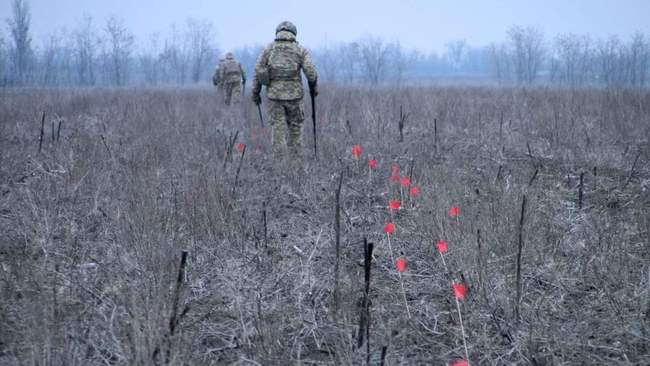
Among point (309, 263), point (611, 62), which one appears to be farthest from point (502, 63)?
point (309, 263)

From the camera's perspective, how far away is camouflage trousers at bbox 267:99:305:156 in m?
6.29

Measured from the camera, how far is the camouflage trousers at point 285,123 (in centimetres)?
629

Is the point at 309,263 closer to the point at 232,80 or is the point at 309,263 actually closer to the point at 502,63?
the point at 232,80

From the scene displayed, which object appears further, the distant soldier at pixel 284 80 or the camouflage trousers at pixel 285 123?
the camouflage trousers at pixel 285 123

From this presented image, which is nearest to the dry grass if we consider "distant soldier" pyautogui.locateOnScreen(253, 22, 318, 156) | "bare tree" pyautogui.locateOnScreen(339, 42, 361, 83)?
"distant soldier" pyautogui.locateOnScreen(253, 22, 318, 156)

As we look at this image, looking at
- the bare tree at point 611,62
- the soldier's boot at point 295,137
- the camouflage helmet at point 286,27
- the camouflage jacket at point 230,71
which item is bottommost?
the soldier's boot at point 295,137

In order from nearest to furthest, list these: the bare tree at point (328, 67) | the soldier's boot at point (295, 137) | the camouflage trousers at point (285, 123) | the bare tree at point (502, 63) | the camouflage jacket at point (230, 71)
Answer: the camouflage trousers at point (285, 123)
the soldier's boot at point (295, 137)
the camouflage jacket at point (230, 71)
the bare tree at point (328, 67)
the bare tree at point (502, 63)

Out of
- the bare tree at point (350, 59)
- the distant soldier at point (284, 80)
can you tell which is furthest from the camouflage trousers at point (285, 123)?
the bare tree at point (350, 59)

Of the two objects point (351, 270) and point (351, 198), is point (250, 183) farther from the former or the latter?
point (351, 270)

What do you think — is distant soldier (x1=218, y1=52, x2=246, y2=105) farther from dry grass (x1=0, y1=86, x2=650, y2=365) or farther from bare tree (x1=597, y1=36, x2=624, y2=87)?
bare tree (x1=597, y1=36, x2=624, y2=87)

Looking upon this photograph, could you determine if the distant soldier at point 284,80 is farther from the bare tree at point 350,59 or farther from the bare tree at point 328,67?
the bare tree at point 350,59

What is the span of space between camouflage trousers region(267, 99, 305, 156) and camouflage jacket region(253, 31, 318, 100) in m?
0.13

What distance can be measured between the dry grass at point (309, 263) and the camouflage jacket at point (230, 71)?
7353 mm

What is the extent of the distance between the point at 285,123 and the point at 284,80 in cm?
62
